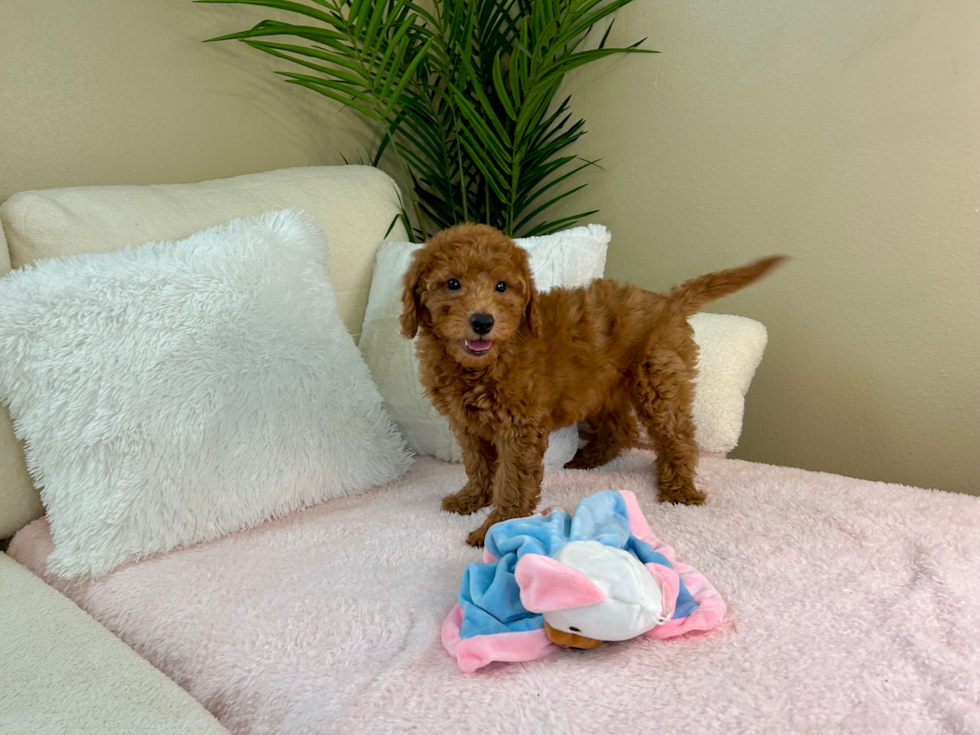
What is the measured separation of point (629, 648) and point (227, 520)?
0.83 meters

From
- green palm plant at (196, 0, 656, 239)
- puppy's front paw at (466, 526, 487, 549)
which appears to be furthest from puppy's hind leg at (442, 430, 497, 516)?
green palm plant at (196, 0, 656, 239)

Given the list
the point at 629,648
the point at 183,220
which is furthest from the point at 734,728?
the point at 183,220

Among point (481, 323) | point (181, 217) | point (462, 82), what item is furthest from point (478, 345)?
point (462, 82)

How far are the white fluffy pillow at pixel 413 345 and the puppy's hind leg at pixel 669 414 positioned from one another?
0.27 meters

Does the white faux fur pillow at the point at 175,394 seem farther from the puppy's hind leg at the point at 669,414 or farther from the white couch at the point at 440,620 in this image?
the puppy's hind leg at the point at 669,414

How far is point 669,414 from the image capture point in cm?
157

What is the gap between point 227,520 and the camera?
52.7 inches

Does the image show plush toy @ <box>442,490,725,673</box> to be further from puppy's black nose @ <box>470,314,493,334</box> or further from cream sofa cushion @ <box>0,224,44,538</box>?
cream sofa cushion @ <box>0,224,44,538</box>

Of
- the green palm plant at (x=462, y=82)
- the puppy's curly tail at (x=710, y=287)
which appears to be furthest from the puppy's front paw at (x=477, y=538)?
the green palm plant at (x=462, y=82)

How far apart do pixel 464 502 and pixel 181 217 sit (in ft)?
3.16

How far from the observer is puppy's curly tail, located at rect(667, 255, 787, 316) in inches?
59.4

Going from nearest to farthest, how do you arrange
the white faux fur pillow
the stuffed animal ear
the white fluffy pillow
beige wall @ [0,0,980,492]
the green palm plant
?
→ the stuffed animal ear < the white faux fur pillow < beige wall @ [0,0,980,492] < the white fluffy pillow < the green palm plant

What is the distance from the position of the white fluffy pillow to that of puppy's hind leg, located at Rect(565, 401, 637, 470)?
4 centimetres

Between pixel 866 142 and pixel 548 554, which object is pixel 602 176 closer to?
pixel 866 142
